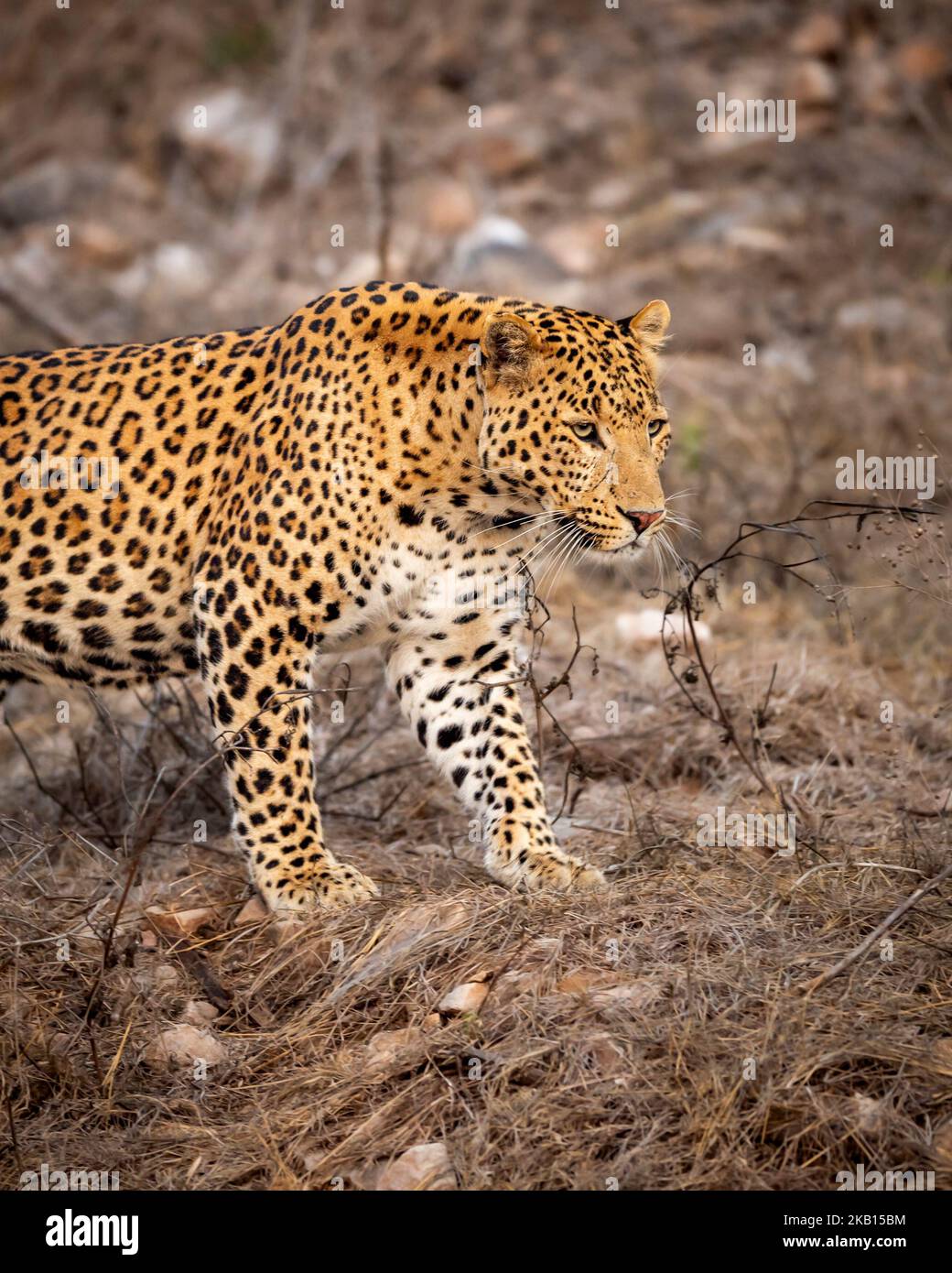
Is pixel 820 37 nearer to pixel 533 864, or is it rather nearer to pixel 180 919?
pixel 533 864

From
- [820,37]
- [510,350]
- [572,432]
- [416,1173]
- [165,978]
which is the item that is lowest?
[416,1173]

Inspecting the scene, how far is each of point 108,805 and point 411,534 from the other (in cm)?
187

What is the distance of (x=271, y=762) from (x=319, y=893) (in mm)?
473

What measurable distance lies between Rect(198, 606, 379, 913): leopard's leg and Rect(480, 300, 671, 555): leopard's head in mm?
991

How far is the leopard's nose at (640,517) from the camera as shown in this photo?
17.2 feet

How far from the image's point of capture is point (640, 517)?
5238 millimetres

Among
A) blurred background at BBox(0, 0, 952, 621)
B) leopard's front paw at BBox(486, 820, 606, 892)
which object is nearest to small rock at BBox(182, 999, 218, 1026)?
leopard's front paw at BBox(486, 820, 606, 892)

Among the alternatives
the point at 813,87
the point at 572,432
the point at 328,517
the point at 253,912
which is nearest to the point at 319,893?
the point at 253,912

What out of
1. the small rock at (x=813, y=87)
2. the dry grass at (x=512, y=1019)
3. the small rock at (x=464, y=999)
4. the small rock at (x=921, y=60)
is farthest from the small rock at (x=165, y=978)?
the small rock at (x=921, y=60)

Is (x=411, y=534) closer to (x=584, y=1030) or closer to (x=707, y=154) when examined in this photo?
(x=584, y=1030)
